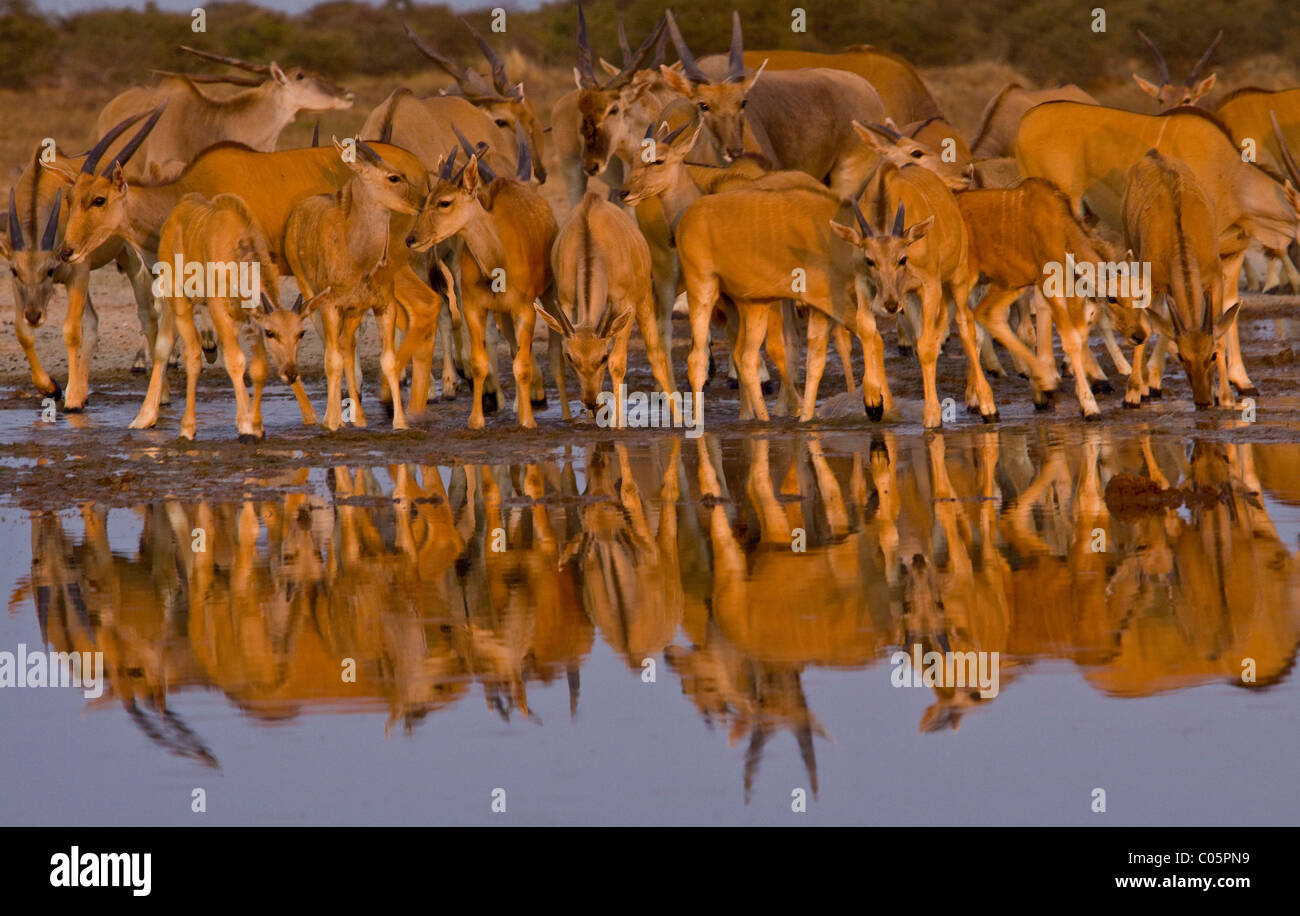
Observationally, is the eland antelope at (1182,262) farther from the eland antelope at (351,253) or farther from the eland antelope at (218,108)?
the eland antelope at (218,108)

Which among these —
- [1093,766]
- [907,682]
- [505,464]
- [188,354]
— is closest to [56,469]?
[188,354]

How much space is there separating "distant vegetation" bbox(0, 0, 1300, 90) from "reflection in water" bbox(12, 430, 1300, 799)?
32.9m

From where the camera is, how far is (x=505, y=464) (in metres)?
13.0

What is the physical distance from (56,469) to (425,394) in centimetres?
295

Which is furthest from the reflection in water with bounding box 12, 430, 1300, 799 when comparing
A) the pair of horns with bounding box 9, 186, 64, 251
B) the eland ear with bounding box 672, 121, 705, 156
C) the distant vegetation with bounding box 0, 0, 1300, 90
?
the distant vegetation with bounding box 0, 0, 1300, 90

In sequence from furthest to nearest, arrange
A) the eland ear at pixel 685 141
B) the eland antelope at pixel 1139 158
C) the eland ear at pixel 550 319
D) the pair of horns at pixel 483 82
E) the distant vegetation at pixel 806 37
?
the distant vegetation at pixel 806 37, the pair of horns at pixel 483 82, the eland antelope at pixel 1139 158, the eland ear at pixel 685 141, the eland ear at pixel 550 319

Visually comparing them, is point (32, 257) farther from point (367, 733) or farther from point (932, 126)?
point (367, 733)

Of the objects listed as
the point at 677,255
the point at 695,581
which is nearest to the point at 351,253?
the point at 677,255

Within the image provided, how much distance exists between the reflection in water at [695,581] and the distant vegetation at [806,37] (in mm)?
32914

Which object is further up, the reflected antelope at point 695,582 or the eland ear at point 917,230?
the eland ear at point 917,230

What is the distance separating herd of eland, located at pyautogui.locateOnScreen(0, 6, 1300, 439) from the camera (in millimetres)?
14016

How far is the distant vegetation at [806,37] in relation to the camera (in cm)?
4609

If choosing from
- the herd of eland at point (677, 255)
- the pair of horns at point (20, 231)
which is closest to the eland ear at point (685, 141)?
the herd of eland at point (677, 255)

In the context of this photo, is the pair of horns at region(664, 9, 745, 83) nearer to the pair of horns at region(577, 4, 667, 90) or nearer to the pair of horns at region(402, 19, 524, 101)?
the pair of horns at region(577, 4, 667, 90)
